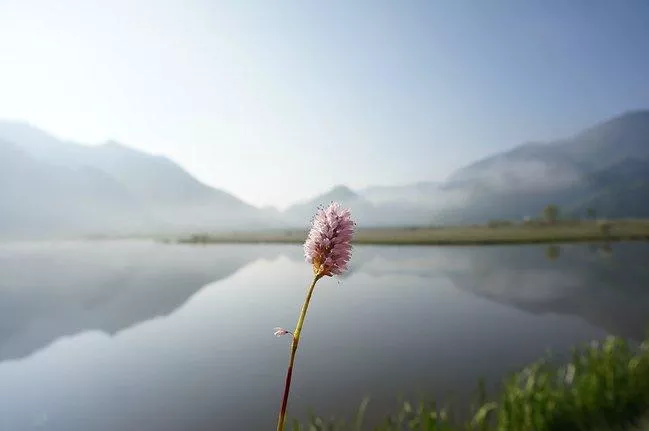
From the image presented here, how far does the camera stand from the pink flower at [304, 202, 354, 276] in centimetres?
303

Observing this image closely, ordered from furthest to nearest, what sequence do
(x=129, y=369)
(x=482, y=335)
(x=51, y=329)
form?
(x=51, y=329) < (x=482, y=335) < (x=129, y=369)

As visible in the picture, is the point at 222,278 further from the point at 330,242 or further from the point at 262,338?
the point at 330,242

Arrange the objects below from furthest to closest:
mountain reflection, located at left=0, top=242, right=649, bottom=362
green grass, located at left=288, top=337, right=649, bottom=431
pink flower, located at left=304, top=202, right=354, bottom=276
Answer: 1. mountain reflection, located at left=0, top=242, right=649, bottom=362
2. green grass, located at left=288, top=337, right=649, bottom=431
3. pink flower, located at left=304, top=202, right=354, bottom=276

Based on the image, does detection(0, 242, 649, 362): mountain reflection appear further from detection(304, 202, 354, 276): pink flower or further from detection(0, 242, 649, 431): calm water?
detection(304, 202, 354, 276): pink flower

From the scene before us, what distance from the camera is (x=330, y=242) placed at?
3.09 m

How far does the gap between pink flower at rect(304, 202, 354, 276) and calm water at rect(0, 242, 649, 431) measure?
12290 mm

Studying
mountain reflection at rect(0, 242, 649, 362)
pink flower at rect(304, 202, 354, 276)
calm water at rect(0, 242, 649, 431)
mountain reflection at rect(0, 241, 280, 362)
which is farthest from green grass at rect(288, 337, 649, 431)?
mountain reflection at rect(0, 241, 280, 362)

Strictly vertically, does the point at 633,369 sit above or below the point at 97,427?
above

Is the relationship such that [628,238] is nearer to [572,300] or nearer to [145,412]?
[572,300]

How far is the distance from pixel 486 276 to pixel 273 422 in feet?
118

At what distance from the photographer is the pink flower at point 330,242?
3.03m

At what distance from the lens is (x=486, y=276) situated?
45.5 metres

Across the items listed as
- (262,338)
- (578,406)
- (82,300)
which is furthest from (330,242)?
(82,300)

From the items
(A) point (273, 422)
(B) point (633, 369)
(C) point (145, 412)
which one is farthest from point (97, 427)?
(B) point (633, 369)
